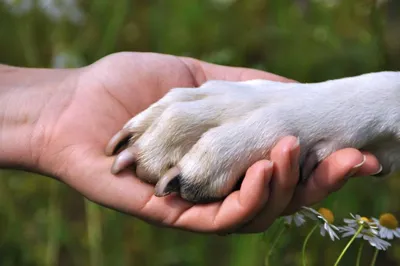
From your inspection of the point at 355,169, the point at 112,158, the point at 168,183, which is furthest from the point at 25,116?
the point at 355,169

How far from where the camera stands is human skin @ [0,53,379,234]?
119cm

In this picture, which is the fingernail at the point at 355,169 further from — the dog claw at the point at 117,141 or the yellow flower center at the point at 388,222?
the dog claw at the point at 117,141

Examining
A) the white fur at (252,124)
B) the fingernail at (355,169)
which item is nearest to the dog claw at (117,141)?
the white fur at (252,124)

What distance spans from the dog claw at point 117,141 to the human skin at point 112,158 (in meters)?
0.02

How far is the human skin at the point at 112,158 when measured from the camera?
119cm

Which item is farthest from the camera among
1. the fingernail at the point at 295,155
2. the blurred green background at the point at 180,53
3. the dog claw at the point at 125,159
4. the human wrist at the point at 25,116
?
the blurred green background at the point at 180,53

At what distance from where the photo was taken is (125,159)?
1.27 metres

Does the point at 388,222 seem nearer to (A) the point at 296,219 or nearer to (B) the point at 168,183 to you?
(A) the point at 296,219

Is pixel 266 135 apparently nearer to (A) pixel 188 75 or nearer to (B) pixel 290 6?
(A) pixel 188 75

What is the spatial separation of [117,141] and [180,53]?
5.06 ft

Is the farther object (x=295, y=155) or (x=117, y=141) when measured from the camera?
(x=117, y=141)

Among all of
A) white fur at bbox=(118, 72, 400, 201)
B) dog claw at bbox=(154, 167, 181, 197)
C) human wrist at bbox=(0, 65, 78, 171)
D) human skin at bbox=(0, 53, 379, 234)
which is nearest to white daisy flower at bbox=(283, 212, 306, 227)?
human skin at bbox=(0, 53, 379, 234)

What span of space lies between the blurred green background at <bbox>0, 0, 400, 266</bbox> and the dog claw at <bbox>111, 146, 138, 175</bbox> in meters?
0.47

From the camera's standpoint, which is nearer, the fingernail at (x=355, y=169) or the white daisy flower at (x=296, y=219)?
the fingernail at (x=355, y=169)
